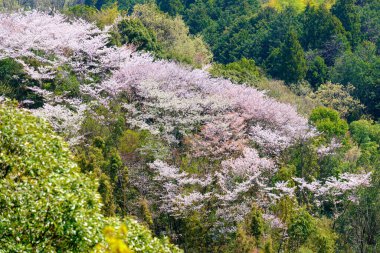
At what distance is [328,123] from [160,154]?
405 inches

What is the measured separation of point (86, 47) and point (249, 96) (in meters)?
8.71

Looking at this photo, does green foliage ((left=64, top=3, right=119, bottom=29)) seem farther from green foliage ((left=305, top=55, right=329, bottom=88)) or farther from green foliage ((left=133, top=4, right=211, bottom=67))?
green foliage ((left=305, top=55, right=329, bottom=88))

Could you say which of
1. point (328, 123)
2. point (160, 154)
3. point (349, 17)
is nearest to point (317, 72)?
point (349, 17)

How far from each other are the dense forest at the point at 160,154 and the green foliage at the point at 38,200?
0.07 ft

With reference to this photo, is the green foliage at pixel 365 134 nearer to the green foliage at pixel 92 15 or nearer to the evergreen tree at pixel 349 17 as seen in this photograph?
the green foliage at pixel 92 15

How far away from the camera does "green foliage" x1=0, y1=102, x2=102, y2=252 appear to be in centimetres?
733

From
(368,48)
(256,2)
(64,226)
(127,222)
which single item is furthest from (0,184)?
(256,2)

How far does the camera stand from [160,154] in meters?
19.9

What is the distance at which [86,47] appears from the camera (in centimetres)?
2620

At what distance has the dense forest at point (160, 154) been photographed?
812 cm

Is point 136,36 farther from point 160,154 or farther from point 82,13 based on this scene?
point 160,154

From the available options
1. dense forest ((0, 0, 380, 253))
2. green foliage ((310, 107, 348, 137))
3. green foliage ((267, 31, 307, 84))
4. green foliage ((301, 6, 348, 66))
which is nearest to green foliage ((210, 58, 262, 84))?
dense forest ((0, 0, 380, 253))

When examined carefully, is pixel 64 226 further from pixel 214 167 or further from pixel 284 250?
pixel 214 167

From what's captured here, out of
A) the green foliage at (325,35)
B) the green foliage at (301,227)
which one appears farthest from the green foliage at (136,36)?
the green foliage at (301,227)
